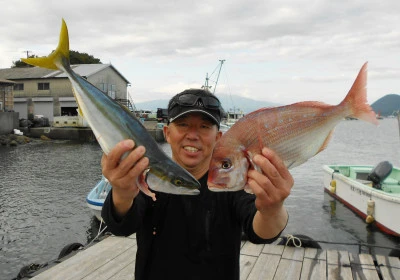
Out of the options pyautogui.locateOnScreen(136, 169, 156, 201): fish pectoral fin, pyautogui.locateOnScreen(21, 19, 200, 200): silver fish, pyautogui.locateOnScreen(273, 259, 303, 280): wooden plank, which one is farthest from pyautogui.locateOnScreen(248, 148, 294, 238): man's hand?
pyautogui.locateOnScreen(273, 259, 303, 280): wooden plank

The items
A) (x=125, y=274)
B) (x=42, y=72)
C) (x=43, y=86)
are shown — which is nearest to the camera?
(x=125, y=274)

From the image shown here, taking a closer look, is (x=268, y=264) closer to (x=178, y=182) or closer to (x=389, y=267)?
(x=389, y=267)

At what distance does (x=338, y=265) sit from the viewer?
6379 millimetres

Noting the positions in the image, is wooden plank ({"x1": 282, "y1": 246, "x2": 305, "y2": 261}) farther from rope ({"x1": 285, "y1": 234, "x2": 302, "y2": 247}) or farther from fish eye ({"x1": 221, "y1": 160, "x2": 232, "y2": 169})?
fish eye ({"x1": 221, "y1": 160, "x2": 232, "y2": 169})

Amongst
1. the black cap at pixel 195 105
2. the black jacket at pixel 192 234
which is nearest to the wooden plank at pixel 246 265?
the black jacket at pixel 192 234

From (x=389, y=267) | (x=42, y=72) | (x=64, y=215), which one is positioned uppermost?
(x=42, y=72)

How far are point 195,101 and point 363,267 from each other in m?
5.32

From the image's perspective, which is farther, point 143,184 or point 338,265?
point 338,265

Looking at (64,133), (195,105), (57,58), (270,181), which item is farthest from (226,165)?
(64,133)

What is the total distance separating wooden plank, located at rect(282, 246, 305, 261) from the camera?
6.66 meters

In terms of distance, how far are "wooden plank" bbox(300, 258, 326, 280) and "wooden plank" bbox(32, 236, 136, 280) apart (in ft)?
11.0

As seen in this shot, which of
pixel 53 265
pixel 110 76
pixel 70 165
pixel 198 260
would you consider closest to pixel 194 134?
pixel 198 260

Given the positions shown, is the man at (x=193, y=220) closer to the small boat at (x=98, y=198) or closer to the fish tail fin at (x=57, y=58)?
the fish tail fin at (x=57, y=58)

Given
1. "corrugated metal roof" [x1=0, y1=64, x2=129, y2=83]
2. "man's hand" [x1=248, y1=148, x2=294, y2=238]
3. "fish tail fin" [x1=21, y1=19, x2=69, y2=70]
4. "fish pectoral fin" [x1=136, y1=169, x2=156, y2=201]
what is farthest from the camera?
"corrugated metal roof" [x1=0, y1=64, x2=129, y2=83]
